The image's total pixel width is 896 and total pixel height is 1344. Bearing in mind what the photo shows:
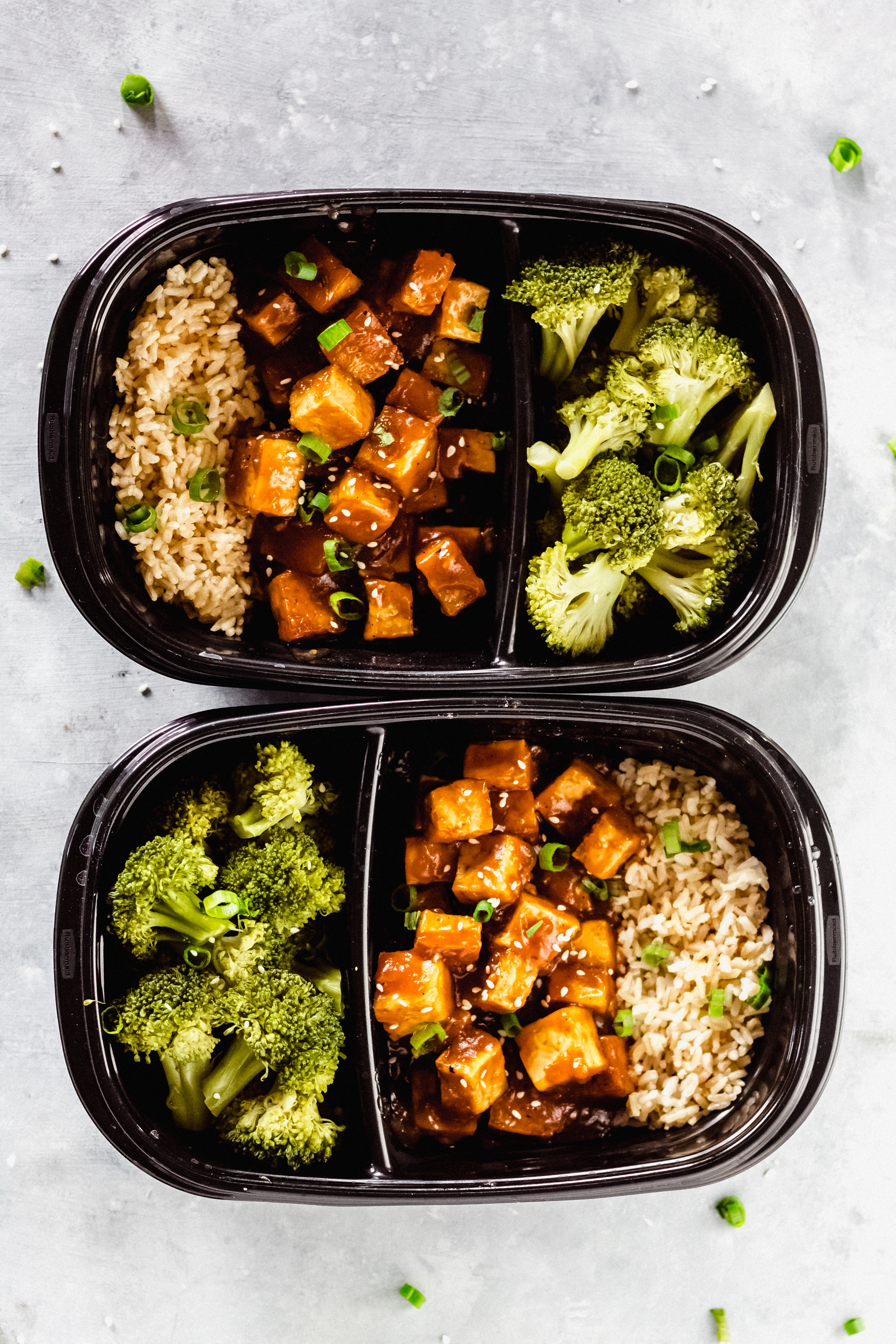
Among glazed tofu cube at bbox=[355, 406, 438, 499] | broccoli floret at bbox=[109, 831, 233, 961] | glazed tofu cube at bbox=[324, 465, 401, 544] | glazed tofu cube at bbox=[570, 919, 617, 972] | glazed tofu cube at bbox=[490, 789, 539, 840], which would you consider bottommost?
glazed tofu cube at bbox=[570, 919, 617, 972]

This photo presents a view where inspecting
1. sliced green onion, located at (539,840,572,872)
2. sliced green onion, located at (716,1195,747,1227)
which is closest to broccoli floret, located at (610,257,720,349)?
sliced green onion, located at (539,840,572,872)

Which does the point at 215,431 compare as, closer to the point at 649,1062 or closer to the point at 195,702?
the point at 195,702

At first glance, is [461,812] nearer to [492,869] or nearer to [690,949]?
[492,869]

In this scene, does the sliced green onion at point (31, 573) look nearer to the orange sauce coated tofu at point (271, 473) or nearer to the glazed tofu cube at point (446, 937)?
the orange sauce coated tofu at point (271, 473)

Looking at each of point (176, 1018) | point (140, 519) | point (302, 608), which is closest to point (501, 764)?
point (302, 608)

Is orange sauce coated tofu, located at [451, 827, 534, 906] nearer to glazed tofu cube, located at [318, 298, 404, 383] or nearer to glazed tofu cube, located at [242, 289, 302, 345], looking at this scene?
glazed tofu cube, located at [318, 298, 404, 383]
